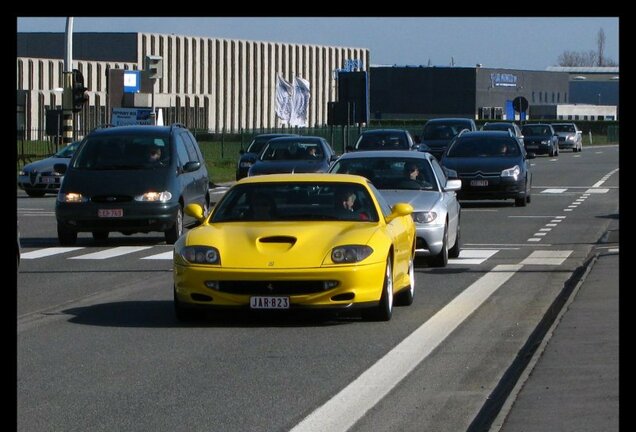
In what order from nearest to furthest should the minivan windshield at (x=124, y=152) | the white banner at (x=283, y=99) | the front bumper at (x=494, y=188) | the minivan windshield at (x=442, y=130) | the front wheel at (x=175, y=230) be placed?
the front wheel at (x=175, y=230) → the minivan windshield at (x=124, y=152) → the front bumper at (x=494, y=188) → the minivan windshield at (x=442, y=130) → the white banner at (x=283, y=99)

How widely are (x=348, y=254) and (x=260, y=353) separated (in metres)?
1.85

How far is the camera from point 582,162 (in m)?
68.5

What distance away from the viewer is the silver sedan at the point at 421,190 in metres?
17.8

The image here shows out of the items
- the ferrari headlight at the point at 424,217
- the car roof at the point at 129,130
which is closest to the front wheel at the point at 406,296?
the ferrari headlight at the point at 424,217

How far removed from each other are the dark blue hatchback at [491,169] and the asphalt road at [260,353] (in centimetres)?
1216

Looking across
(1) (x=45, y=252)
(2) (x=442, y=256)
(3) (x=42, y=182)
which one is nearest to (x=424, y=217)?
(2) (x=442, y=256)

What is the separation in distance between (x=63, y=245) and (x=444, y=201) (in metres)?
6.85

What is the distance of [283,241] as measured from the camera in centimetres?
1238

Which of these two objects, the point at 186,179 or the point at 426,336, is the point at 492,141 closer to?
the point at 186,179

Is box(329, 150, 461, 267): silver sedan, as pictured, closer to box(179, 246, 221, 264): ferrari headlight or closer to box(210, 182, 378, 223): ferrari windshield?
box(210, 182, 378, 223): ferrari windshield

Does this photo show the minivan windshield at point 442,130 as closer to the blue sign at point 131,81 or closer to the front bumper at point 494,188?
the blue sign at point 131,81

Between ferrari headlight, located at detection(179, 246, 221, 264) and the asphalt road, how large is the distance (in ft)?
1.91

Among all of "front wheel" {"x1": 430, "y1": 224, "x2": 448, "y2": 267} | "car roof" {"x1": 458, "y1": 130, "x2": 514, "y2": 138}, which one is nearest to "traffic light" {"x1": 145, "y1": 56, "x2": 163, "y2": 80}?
"car roof" {"x1": 458, "y1": 130, "x2": 514, "y2": 138}
